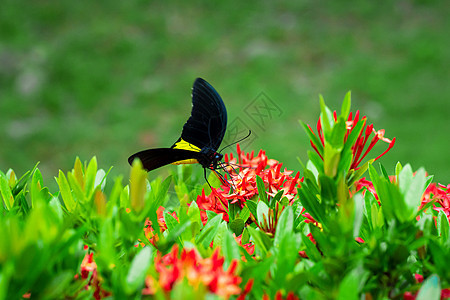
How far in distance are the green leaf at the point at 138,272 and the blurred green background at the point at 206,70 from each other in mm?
5072

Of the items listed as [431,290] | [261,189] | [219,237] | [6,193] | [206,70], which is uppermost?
[206,70]

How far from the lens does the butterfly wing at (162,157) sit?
1.48 metres

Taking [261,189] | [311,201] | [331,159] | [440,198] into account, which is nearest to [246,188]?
[261,189]

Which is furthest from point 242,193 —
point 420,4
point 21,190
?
point 420,4

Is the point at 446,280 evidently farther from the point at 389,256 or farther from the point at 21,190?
the point at 21,190

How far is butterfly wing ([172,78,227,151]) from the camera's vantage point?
172 cm

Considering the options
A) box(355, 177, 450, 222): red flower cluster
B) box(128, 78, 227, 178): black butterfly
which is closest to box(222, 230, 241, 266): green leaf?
box(355, 177, 450, 222): red flower cluster

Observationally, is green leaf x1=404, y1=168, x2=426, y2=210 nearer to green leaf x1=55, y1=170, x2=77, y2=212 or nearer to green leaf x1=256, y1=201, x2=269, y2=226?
green leaf x1=256, y1=201, x2=269, y2=226

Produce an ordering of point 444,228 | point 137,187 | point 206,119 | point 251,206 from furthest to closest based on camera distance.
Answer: point 206,119 → point 251,206 → point 444,228 → point 137,187

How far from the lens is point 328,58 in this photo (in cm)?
828

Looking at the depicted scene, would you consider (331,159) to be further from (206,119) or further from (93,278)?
(206,119)

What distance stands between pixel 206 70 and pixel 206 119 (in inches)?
258

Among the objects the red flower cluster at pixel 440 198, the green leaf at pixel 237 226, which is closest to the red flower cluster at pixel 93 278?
the green leaf at pixel 237 226

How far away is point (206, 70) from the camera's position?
8125 millimetres
